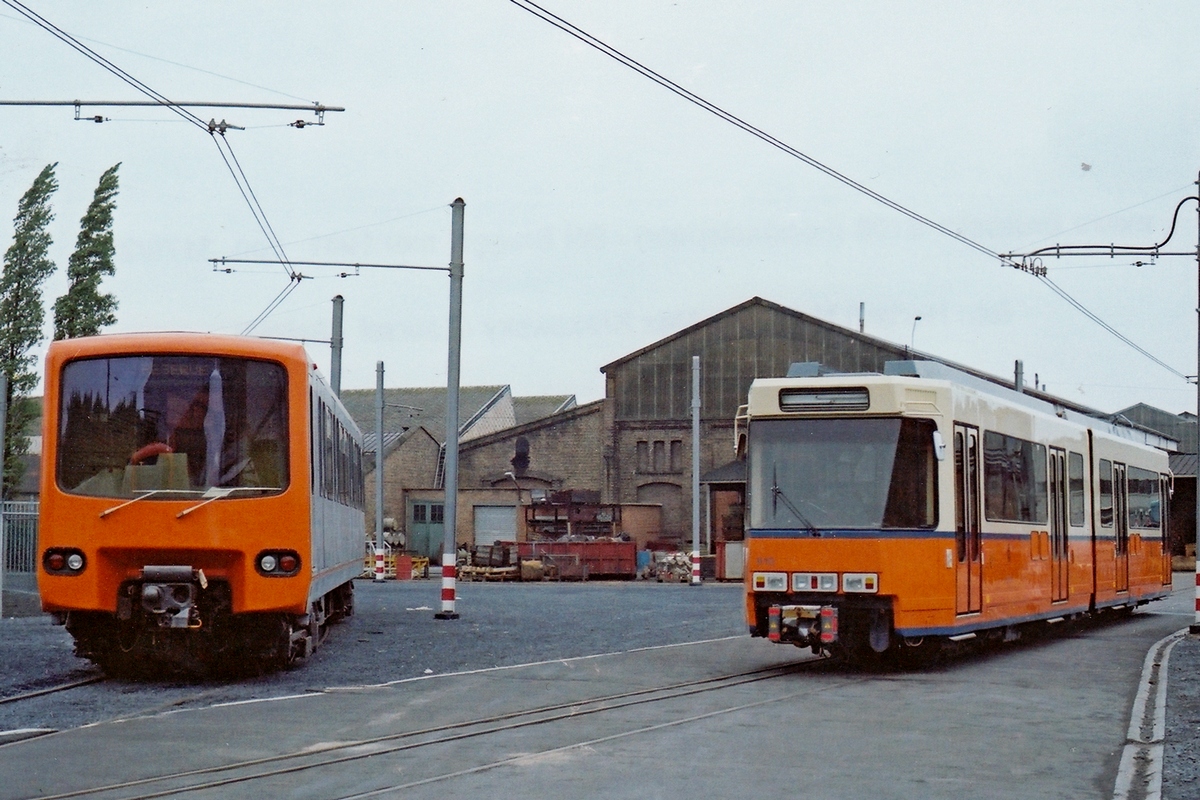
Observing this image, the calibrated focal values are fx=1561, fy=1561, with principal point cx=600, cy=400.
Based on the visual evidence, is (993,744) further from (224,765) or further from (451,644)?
(451,644)

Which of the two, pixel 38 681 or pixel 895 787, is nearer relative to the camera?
pixel 895 787

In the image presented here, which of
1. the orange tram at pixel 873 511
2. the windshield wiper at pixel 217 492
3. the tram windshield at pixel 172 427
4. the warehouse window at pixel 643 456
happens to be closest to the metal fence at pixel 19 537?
the tram windshield at pixel 172 427

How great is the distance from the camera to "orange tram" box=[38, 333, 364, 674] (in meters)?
13.8

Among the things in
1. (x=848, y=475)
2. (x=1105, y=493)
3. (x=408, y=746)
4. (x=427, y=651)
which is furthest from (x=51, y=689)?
(x=1105, y=493)

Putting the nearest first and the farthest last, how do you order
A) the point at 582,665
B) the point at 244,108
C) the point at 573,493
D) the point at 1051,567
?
Answer: the point at 582,665
the point at 244,108
the point at 1051,567
the point at 573,493

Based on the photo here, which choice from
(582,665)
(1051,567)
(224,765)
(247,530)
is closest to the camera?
(224,765)

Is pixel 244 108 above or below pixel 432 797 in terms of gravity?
above

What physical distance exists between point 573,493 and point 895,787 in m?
50.9

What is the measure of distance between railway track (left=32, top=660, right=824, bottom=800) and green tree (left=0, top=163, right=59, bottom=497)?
118 feet

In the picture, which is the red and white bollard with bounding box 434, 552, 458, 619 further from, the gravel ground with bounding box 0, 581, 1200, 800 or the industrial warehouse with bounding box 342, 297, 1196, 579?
the industrial warehouse with bounding box 342, 297, 1196, 579

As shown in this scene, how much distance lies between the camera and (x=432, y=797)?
7.96 m

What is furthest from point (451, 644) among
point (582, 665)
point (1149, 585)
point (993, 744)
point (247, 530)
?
point (1149, 585)

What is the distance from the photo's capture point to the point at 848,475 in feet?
50.3

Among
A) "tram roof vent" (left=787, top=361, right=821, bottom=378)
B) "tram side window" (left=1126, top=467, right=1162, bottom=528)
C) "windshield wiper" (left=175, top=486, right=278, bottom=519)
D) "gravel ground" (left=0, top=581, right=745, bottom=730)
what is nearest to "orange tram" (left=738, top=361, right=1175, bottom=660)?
"tram roof vent" (left=787, top=361, right=821, bottom=378)
